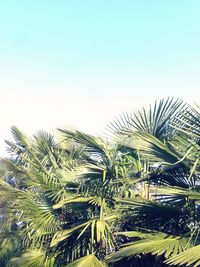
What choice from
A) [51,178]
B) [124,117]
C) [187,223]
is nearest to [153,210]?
[187,223]

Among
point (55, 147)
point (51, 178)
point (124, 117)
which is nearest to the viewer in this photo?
point (124, 117)

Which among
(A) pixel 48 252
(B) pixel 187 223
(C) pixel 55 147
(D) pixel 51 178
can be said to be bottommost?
(A) pixel 48 252

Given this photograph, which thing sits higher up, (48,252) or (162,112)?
(162,112)

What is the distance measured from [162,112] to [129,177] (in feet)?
3.43

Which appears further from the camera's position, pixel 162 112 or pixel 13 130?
pixel 13 130

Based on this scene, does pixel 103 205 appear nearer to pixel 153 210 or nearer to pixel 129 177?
pixel 129 177

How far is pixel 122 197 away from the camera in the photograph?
16.8ft

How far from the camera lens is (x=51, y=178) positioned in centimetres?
572

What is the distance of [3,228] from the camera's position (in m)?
7.86

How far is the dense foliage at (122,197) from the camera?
3941 millimetres

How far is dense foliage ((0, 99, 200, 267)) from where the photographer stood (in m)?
3.94

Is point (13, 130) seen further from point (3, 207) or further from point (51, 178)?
point (51, 178)

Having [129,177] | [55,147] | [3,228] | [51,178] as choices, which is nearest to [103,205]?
[129,177]

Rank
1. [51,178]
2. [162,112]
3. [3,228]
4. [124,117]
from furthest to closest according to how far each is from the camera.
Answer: [3,228], [51,178], [124,117], [162,112]
